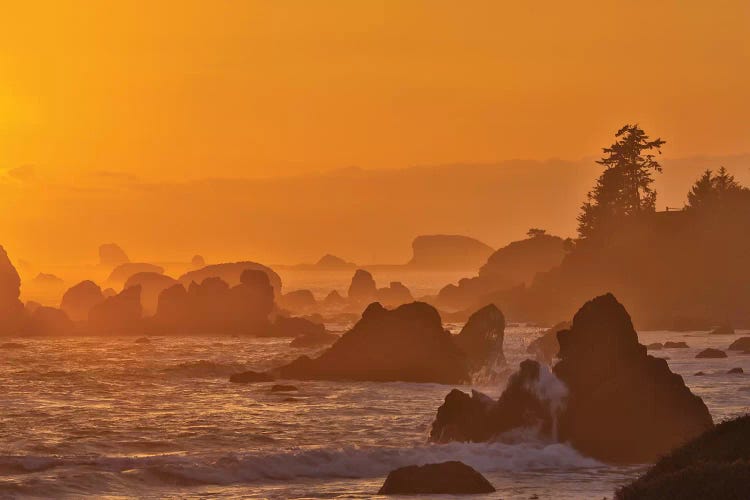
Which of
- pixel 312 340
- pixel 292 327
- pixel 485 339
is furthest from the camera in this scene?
pixel 292 327

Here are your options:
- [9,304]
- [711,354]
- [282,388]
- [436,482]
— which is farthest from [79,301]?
[436,482]

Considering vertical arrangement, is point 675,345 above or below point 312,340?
below

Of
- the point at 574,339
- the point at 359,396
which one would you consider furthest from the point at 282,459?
the point at 359,396

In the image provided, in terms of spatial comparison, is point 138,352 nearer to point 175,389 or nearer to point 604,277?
point 175,389

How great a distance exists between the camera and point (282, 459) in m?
46.7

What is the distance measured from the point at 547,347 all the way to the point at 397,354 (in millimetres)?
22654

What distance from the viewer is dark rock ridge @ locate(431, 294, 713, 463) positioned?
47.6m

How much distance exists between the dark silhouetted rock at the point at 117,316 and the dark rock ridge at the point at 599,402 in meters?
102

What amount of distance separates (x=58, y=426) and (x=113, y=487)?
16644 mm

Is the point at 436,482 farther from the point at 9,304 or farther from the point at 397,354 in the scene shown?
the point at 9,304

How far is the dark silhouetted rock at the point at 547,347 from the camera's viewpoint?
99.3 metres

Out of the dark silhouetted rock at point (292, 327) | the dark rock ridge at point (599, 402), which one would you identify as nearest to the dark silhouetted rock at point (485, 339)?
the dark rock ridge at point (599, 402)

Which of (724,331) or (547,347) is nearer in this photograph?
(547,347)

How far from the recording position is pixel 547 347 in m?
101
